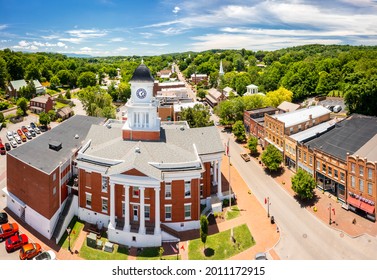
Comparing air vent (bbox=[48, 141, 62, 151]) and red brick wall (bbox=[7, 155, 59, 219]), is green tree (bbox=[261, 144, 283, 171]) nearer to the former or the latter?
air vent (bbox=[48, 141, 62, 151])

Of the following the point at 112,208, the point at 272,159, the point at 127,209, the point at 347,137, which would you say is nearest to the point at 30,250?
the point at 112,208

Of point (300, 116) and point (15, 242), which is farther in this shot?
point (300, 116)

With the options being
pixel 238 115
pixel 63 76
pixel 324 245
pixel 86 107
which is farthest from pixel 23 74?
pixel 324 245

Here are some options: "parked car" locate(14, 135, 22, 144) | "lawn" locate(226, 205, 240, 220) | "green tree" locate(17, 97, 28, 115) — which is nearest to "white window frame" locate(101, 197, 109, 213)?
"lawn" locate(226, 205, 240, 220)

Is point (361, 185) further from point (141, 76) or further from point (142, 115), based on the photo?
point (141, 76)

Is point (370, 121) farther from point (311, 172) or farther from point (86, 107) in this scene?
point (86, 107)

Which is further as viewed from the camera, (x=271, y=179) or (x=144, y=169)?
(x=271, y=179)
